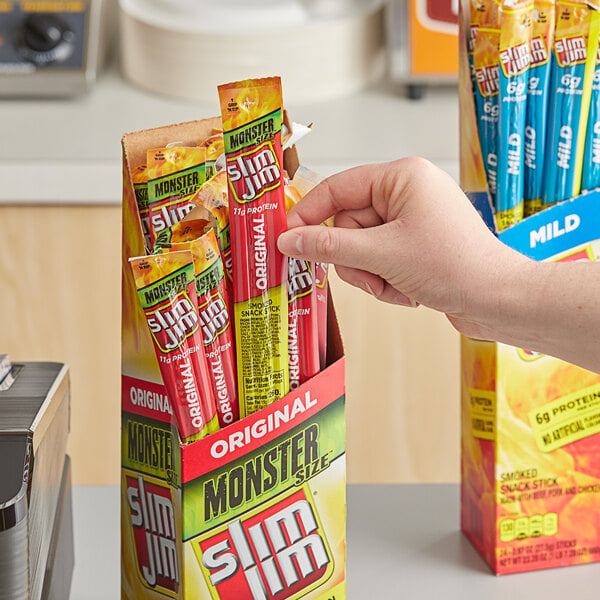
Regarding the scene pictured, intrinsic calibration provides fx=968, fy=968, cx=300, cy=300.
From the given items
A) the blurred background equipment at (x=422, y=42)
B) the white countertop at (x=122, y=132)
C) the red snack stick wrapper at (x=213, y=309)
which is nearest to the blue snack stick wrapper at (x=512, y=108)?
the red snack stick wrapper at (x=213, y=309)

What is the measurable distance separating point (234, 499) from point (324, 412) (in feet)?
0.25

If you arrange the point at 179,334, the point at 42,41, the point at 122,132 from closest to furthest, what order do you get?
the point at 179,334 → the point at 122,132 → the point at 42,41

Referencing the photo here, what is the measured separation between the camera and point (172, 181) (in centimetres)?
58

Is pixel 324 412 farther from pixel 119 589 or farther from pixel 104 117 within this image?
pixel 104 117

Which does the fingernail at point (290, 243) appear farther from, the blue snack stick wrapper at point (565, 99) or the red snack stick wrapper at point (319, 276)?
the blue snack stick wrapper at point (565, 99)

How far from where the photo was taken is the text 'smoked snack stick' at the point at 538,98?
0.67 meters

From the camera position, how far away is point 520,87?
0.67 m

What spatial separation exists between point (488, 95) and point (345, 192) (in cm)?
13

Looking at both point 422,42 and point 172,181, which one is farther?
point 422,42

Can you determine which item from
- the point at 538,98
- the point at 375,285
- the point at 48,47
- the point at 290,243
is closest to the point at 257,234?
the point at 290,243

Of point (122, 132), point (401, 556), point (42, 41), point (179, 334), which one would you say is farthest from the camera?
point (42, 41)

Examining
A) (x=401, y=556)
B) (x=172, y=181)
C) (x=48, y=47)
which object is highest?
(x=172, y=181)

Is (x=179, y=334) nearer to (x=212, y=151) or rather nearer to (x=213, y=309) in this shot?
(x=213, y=309)

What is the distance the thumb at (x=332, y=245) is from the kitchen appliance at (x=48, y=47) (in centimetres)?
→ 108
